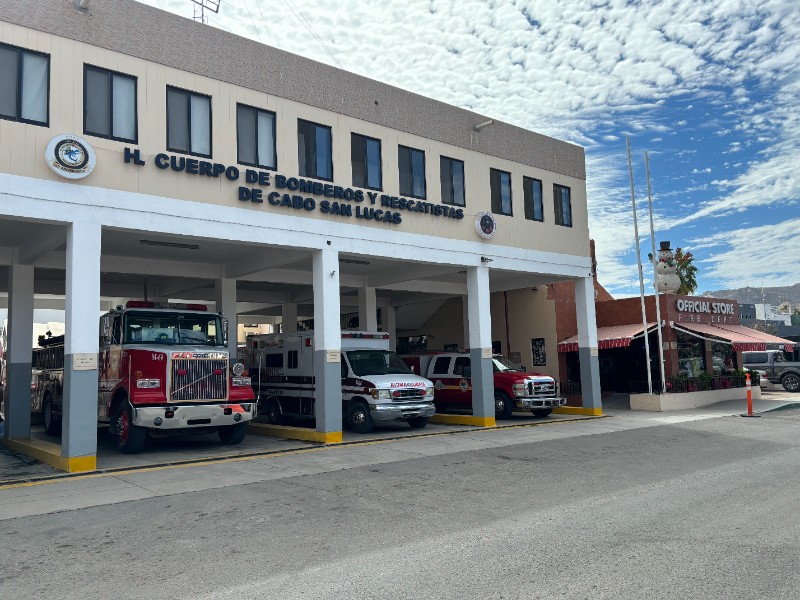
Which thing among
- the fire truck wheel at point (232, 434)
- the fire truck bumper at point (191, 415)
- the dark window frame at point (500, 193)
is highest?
the dark window frame at point (500, 193)

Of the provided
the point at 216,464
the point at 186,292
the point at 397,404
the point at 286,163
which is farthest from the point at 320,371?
the point at 186,292

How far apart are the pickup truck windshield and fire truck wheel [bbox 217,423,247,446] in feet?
11.8

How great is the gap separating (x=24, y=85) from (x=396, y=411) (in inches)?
409

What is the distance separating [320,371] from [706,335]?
15898 millimetres

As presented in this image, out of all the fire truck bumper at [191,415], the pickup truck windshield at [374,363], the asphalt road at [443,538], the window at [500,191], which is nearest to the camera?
the asphalt road at [443,538]

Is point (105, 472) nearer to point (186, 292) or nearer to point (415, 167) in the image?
point (415, 167)

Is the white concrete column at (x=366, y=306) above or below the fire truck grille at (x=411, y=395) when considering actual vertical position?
above

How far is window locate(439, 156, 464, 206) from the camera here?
741 inches

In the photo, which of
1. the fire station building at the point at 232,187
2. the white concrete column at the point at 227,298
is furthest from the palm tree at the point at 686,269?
the white concrete column at the point at 227,298

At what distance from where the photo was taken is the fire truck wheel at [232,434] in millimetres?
15078

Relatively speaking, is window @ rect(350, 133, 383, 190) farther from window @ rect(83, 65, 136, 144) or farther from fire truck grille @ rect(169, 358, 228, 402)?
fire truck grille @ rect(169, 358, 228, 402)

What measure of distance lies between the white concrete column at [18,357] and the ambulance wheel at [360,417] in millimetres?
7534

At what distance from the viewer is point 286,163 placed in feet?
50.4

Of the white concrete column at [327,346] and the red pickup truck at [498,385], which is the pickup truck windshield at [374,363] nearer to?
the white concrete column at [327,346]
